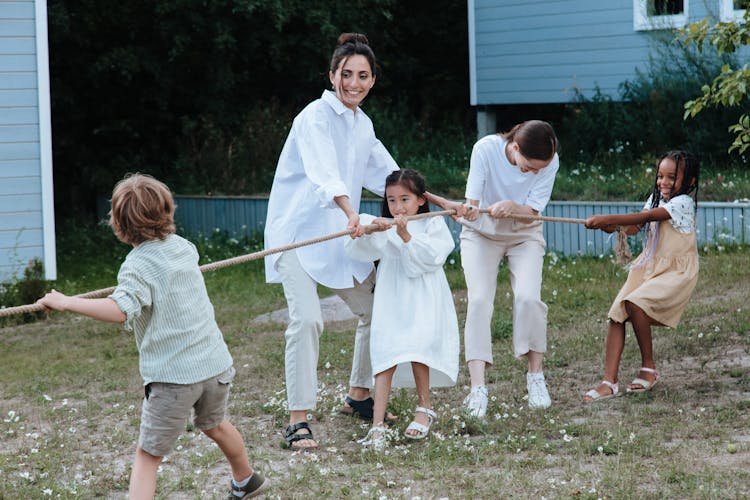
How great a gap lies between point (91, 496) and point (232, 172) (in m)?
11.2

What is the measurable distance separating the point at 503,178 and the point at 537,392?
3.82ft

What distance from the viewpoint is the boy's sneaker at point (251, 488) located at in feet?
14.3

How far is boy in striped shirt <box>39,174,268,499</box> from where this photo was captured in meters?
3.89

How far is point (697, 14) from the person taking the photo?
14.0m

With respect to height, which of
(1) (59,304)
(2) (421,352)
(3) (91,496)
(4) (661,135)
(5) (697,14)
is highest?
(5) (697,14)

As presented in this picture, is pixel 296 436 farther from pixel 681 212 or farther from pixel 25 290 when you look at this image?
pixel 25 290

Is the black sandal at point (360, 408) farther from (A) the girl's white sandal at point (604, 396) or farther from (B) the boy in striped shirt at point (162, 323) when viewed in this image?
(B) the boy in striped shirt at point (162, 323)

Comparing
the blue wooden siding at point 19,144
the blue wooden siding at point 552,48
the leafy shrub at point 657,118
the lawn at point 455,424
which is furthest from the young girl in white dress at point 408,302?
the blue wooden siding at point 552,48

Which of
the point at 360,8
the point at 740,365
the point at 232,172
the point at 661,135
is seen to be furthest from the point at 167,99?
the point at 740,365

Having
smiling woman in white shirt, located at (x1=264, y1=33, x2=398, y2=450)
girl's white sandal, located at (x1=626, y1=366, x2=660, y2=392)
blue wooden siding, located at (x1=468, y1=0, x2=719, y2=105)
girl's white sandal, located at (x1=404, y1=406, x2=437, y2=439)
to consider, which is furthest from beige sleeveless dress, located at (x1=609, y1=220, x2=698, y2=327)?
blue wooden siding, located at (x1=468, y1=0, x2=719, y2=105)

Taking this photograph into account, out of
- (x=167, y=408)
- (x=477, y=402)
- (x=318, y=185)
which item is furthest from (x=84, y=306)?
(x=477, y=402)

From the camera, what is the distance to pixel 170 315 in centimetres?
397

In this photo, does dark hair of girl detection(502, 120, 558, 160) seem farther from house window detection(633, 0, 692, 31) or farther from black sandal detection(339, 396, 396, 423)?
house window detection(633, 0, 692, 31)

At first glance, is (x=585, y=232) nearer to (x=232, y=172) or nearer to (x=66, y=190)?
(x=232, y=172)
